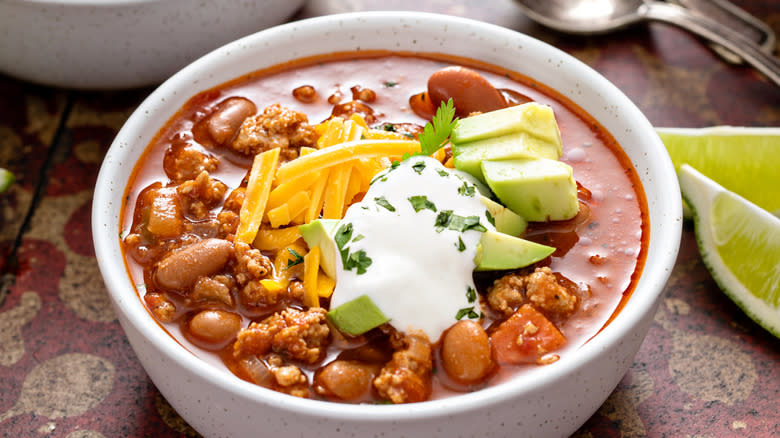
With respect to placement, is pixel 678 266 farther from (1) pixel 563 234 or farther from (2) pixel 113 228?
(2) pixel 113 228

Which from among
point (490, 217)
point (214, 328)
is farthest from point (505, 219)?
point (214, 328)

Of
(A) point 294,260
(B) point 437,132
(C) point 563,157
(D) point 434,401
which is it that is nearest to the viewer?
(D) point 434,401

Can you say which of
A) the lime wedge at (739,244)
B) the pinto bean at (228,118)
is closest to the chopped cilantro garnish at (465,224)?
the pinto bean at (228,118)

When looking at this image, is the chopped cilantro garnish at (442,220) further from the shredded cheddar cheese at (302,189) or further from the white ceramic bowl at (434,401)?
the white ceramic bowl at (434,401)

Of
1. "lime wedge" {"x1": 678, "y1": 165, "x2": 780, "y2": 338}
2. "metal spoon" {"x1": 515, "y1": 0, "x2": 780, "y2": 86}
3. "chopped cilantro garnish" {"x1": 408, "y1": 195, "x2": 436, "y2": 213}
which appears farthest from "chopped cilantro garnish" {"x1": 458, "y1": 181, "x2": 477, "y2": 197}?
"metal spoon" {"x1": 515, "y1": 0, "x2": 780, "y2": 86}

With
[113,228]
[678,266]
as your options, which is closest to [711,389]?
[678,266]

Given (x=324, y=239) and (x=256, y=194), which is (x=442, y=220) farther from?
(x=256, y=194)
